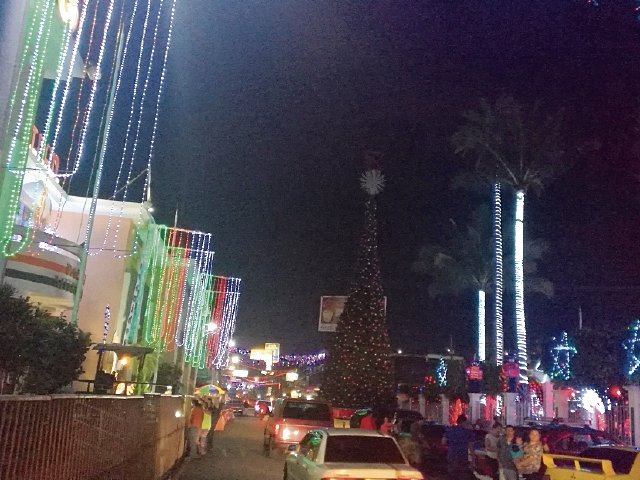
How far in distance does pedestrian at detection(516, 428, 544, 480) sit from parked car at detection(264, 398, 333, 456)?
822cm

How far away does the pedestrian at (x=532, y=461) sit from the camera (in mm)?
10648

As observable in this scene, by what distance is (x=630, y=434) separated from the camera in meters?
19.5

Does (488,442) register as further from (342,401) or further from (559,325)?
(559,325)

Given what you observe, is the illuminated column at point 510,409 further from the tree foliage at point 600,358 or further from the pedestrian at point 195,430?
the pedestrian at point 195,430

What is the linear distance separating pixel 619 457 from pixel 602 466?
106cm

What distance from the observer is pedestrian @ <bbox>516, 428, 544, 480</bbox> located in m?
10.6

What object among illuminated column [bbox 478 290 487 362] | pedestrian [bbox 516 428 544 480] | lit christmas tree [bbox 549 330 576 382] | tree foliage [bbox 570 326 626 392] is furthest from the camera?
illuminated column [bbox 478 290 487 362]

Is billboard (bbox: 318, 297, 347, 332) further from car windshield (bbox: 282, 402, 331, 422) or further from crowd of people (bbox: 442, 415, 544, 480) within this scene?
crowd of people (bbox: 442, 415, 544, 480)

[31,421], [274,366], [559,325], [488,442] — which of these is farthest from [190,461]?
[274,366]

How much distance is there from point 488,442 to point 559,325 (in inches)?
1438

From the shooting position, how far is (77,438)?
7.21m

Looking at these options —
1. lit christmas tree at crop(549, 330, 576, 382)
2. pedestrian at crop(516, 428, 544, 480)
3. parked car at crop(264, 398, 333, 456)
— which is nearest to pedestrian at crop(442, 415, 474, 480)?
parked car at crop(264, 398, 333, 456)

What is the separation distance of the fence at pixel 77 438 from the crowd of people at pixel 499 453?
6164 mm

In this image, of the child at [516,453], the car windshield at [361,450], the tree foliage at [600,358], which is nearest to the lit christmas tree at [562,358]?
the tree foliage at [600,358]
